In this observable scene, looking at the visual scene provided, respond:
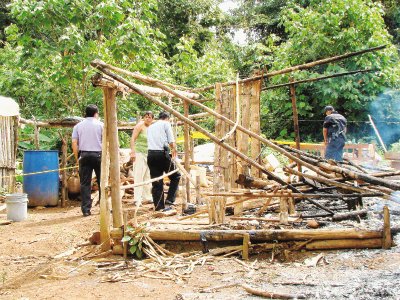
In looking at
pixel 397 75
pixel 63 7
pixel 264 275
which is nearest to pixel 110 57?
pixel 63 7

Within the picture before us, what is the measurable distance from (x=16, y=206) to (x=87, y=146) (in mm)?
1665

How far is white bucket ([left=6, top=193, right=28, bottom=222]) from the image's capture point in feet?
25.0

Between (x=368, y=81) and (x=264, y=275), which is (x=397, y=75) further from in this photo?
(x=264, y=275)

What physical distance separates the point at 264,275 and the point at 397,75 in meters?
13.4

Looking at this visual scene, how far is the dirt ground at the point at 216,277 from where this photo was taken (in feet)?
12.7

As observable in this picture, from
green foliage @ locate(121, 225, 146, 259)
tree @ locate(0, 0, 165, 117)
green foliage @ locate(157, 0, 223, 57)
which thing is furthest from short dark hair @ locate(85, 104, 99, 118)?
green foliage @ locate(157, 0, 223, 57)

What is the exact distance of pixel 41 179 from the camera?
909 centimetres

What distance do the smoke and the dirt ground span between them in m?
11.5

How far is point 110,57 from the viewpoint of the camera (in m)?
10.1

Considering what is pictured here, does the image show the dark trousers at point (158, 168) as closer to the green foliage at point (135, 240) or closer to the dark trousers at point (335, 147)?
the green foliage at point (135, 240)

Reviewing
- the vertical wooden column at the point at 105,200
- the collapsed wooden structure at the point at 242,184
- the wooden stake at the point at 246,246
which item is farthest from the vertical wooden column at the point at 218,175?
the vertical wooden column at the point at 105,200

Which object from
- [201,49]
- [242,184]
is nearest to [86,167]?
[242,184]

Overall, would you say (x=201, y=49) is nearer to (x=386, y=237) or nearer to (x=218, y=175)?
(x=218, y=175)

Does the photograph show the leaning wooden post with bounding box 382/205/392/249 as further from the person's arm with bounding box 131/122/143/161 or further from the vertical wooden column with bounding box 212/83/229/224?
the person's arm with bounding box 131/122/143/161
